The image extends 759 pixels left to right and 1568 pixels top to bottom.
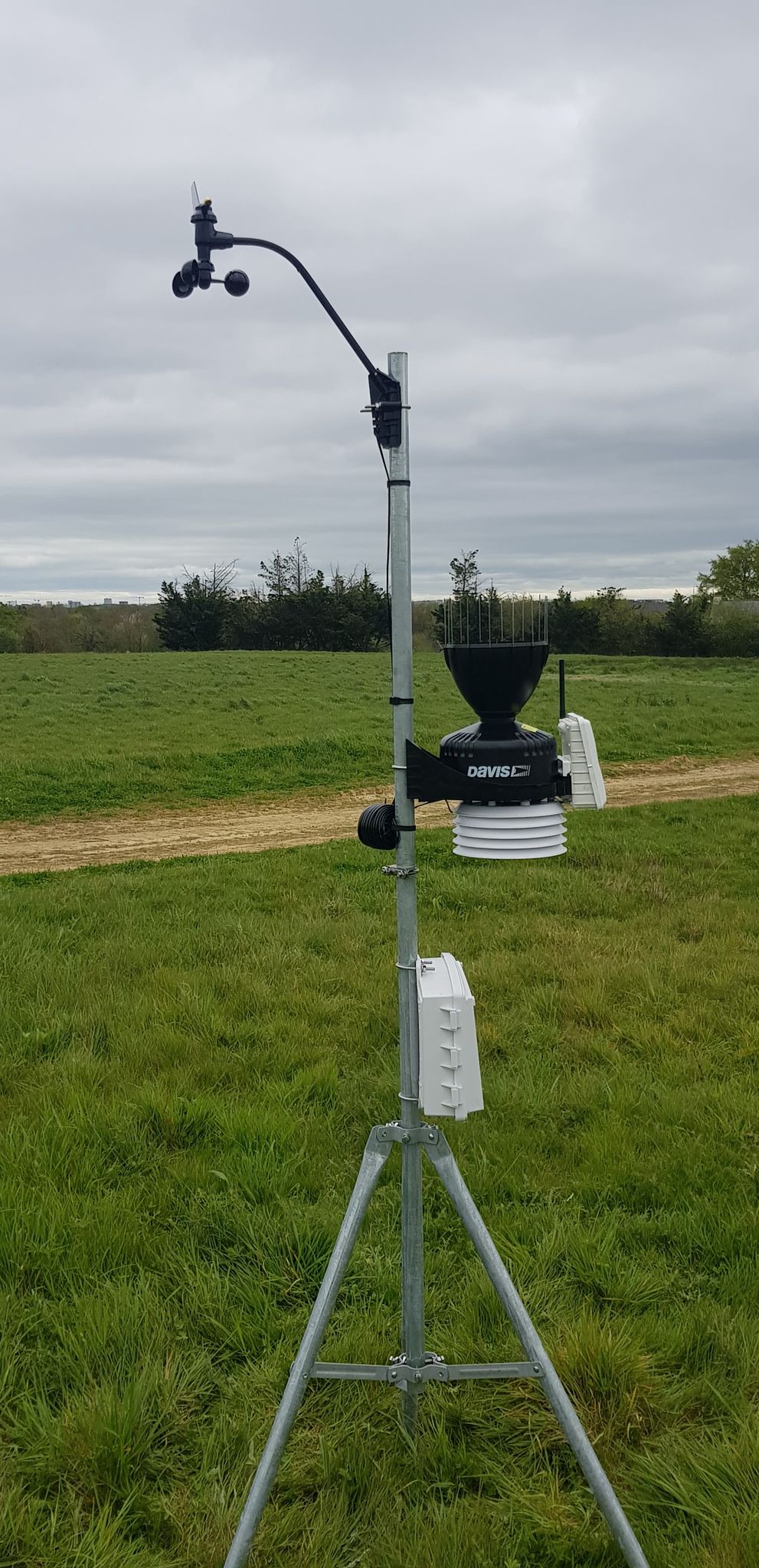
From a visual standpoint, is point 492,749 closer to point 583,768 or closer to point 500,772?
point 500,772

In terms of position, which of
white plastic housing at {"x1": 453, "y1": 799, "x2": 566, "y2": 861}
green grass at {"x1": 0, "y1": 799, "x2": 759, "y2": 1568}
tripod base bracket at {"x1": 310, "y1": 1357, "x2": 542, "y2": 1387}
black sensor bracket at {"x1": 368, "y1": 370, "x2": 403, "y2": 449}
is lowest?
green grass at {"x1": 0, "y1": 799, "x2": 759, "y2": 1568}

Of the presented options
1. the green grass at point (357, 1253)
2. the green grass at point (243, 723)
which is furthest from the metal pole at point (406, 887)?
the green grass at point (243, 723)

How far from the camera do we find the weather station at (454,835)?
229cm

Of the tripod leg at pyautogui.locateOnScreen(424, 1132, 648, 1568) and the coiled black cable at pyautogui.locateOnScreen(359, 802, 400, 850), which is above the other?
the coiled black cable at pyautogui.locateOnScreen(359, 802, 400, 850)

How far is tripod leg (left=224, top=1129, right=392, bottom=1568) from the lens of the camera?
89.7 inches

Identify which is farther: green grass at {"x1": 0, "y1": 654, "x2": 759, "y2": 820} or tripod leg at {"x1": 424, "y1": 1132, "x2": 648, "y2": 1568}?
green grass at {"x1": 0, "y1": 654, "x2": 759, "y2": 820}

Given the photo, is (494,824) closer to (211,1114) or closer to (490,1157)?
(490,1157)

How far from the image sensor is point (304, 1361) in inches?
94.2

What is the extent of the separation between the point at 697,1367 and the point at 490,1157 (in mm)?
1231

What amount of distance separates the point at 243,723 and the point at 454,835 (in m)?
16.2

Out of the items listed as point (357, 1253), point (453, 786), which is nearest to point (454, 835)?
point (453, 786)

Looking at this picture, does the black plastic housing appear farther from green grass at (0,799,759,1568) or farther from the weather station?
green grass at (0,799,759,1568)

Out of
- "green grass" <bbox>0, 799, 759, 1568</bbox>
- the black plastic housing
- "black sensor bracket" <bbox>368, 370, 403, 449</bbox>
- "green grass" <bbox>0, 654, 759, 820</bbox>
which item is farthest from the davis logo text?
"green grass" <bbox>0, 654, 759, 820</bbox>

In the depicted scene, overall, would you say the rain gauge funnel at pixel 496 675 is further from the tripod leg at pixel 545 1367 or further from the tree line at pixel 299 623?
the tree line at pixel 299 623
